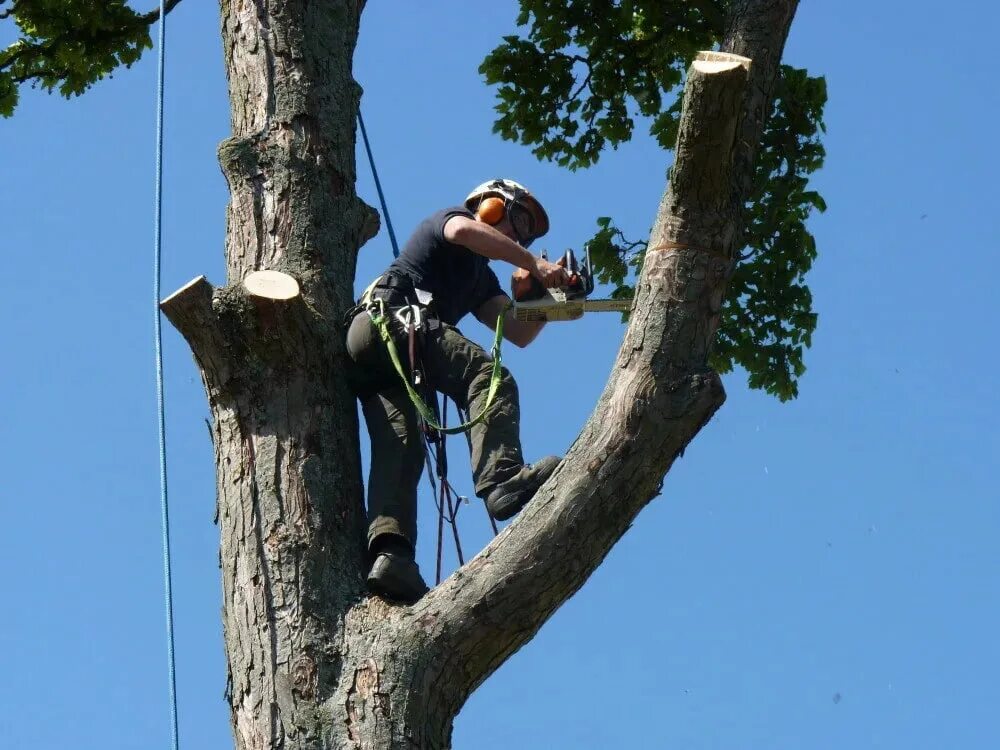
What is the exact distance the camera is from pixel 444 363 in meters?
4.82

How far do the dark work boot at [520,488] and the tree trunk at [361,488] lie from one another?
0.44 metres

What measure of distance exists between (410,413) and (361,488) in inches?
14.0

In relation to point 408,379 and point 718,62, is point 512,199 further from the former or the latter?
point 718,62

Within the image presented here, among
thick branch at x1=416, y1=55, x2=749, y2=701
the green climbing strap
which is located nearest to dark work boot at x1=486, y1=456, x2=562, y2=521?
the green climbing strap

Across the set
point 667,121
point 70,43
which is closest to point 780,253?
point 667,121

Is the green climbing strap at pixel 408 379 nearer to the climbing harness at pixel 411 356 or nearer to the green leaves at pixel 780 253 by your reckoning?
the climbing harness at pixel 411 356

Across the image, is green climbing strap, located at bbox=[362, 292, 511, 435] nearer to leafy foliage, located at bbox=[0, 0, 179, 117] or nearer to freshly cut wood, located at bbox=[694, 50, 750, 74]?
freshly cut wood, located at bbox=[694, 50, 750, 74]

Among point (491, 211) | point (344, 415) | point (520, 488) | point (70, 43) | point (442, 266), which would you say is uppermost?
point (70, 43)

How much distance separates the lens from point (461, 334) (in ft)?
16.1

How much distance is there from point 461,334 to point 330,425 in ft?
2.05

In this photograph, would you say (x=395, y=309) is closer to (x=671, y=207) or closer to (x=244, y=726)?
(x=671, y=207)

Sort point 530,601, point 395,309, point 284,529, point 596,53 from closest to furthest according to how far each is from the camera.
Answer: point 530,601 < point 284,529 < point 395,309 < point 596,53

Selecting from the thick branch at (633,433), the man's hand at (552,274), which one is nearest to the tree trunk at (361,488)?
the thick branch at (633,433)

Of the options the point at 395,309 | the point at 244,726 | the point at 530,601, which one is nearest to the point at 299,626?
the point at 244,726
